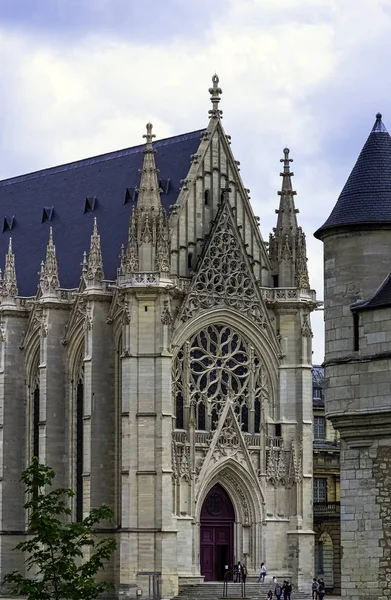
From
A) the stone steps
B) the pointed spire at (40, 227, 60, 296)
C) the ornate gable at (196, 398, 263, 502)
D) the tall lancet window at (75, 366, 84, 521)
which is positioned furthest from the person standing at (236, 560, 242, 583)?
the pointed spire at (40, 227, 60, 296)

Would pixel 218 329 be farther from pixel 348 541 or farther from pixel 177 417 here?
pixel 348 541

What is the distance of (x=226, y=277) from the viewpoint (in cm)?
8669

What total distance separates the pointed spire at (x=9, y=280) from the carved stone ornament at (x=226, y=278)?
9036 millimetres

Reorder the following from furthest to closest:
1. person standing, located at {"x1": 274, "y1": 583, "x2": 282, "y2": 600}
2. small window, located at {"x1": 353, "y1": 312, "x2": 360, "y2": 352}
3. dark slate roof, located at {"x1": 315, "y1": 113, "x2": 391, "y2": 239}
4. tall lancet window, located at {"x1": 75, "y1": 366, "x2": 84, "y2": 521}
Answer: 1. tall lancet window, located at {"x1": 75, "y1": 366, "x2": 84, "y2": 521}
2. person standing, located at {"x1": 274, "y1": 583, "x2": 282, "y2": 600}
3. dark slate roof, located at {"x1": 315, "y1": 113, "x2": 391, "y2": 239}
4. small window, located at {"x1": 353, "y1": 312, "x2": 360, "y2": 352}

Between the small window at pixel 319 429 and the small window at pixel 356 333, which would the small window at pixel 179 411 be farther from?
the small window at pixel 356 333

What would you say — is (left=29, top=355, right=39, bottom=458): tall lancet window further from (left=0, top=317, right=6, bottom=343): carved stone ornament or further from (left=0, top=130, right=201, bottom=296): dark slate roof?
(left=0, top=130, right=201, bottom=296): dark slate roof

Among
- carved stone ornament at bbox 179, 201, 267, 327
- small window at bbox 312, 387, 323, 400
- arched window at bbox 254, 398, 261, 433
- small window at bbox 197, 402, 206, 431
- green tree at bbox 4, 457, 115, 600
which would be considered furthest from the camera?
small window at bbox 312, 387, 323, 400

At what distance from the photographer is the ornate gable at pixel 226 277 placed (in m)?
85.7

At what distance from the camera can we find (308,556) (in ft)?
284

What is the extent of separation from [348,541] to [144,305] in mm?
39098

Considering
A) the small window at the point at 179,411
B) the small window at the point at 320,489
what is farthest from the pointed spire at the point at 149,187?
the small window at the point at 320,489

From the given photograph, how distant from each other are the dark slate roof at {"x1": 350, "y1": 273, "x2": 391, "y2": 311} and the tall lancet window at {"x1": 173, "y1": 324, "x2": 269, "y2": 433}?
39140 mm

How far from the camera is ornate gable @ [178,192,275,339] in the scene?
8569 cm

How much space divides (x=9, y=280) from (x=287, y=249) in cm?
1278
